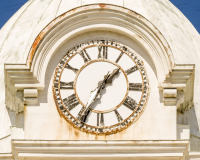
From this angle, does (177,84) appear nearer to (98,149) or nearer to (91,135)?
(91,135)

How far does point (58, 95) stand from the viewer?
2575 cm

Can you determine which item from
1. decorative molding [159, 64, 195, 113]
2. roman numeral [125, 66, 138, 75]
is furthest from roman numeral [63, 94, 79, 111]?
Result: decorative molding [159, 64, 195, 113]

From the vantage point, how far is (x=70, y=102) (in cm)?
2567

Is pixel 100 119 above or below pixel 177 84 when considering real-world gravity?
below

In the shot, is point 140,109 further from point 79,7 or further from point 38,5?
point 38,5

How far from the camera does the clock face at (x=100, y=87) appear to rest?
1006 inches

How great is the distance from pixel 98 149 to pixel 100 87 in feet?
5.26

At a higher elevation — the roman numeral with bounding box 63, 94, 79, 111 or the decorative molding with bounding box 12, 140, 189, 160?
the roman numeral with bounding box 63, 94, 79, 111

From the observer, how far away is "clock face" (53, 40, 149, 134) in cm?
2555

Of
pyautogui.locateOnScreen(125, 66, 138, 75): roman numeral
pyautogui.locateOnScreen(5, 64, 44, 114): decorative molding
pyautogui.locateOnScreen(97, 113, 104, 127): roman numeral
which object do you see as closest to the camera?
pyautogui.locateOnScreen(5, 64, 44, 114): decorative molding

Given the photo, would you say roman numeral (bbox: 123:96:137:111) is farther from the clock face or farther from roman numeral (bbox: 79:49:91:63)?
roman numeral (bbox: 79:49:91:63)

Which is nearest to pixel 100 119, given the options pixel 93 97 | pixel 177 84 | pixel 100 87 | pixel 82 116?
pixel 82 116

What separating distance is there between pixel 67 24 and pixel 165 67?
2.52 m

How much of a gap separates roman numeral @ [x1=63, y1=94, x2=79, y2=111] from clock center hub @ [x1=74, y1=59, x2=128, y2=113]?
0.10m
